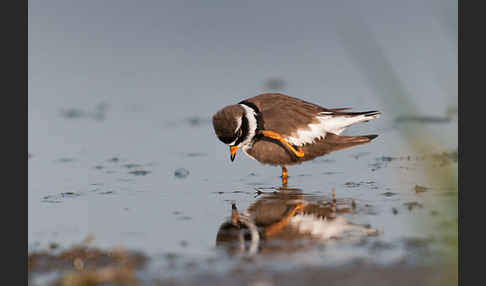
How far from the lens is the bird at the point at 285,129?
812cm

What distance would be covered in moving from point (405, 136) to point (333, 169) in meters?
6.14

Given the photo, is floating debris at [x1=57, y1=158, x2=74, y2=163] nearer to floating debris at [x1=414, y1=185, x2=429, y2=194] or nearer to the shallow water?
the shallow water

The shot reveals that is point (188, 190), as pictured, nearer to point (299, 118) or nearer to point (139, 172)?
point (139, 172)

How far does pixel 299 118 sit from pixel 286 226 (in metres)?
2.57

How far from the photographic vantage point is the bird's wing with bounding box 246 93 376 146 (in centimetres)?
821

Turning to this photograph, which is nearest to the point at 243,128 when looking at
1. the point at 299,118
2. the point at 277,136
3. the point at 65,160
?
the point at 277,136

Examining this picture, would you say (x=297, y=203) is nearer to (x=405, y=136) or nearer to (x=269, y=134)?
(x=269, y=134)

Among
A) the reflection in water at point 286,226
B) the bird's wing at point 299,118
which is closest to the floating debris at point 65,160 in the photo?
the bird's wing at point 299,118

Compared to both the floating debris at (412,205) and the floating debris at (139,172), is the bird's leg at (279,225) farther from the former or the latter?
the floating debris at (139,172)

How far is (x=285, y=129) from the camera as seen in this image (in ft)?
26.8

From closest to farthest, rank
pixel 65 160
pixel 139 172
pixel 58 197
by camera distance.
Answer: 1. pixel 58 197
2. pixel 139 172
3. pixel 65 160

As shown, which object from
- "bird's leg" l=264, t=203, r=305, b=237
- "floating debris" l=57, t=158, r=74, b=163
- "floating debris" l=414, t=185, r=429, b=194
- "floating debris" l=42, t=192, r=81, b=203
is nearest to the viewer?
"bird's leg" l=264, t=203, r=305, b=237

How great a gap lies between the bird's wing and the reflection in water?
1.17 m

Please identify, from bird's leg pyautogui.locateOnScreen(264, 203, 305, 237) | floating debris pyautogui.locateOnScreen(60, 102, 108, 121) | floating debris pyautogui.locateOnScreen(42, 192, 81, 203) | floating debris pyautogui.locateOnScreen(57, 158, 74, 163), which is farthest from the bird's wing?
floating debris pyautogui.locateOnScreen(60, 102, 108, 121)
